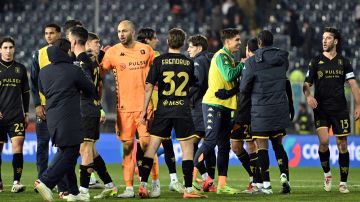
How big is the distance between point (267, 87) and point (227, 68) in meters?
0.61

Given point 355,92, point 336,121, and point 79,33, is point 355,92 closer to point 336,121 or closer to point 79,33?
point 336,121

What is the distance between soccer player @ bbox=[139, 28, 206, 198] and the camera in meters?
11.8

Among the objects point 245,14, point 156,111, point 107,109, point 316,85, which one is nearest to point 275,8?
point 245,14

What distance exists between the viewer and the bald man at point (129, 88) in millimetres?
12234

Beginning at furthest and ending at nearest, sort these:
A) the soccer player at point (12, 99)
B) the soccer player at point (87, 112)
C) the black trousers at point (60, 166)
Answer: the soccer player at point (12, 99), the soccer player at point (87, 112), the black trousers at point (60, 166)

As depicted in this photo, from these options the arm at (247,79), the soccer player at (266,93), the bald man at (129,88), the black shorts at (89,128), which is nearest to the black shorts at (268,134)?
the soccer player at (266,93)

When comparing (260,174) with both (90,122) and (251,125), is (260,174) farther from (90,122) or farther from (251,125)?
(90,122)

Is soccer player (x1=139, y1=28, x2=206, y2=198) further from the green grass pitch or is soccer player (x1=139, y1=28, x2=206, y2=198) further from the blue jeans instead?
the blue jeans

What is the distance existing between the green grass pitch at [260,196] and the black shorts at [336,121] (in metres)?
0.86

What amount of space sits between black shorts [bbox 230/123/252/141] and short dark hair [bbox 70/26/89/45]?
289cm

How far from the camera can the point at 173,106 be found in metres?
11.9

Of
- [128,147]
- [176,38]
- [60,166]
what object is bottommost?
[60,166]

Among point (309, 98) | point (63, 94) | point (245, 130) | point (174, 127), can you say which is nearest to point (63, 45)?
point (63, 94)

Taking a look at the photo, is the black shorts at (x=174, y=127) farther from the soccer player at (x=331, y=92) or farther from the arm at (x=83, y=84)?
the soccer player at (x=331, y=92)
